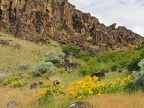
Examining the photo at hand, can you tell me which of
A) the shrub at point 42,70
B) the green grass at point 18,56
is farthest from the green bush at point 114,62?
the green grass at point 18,56

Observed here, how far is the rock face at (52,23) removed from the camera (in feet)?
197

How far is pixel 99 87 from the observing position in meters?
10.7

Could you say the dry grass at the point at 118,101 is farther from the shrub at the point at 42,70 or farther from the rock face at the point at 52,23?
the rock face at the point at 52,23

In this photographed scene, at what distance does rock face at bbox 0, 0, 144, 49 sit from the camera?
6005cm

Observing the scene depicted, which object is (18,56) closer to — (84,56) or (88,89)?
(84,56)

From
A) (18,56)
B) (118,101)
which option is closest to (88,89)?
(118,101)

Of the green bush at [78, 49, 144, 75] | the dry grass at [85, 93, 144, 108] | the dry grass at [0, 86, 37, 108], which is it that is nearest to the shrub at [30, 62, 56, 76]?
the green bush at [78, 49, 144, 75]

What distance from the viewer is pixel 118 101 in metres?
8.73

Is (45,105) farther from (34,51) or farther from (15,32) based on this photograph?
(15,32)

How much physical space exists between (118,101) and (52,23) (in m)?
57.8

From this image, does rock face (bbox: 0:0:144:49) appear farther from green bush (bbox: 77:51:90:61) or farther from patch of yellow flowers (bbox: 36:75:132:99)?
patch of yellow flowers (bbox: 36:75:132:99)

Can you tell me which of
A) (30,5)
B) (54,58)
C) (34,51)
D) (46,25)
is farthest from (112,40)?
(54,58)

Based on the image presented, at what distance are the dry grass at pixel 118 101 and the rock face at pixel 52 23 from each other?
151ft

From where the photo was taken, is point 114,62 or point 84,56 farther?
point 84,56
